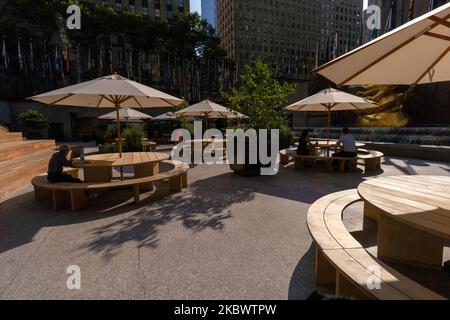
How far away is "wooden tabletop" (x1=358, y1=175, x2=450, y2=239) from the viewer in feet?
7.54

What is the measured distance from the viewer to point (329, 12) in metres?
105

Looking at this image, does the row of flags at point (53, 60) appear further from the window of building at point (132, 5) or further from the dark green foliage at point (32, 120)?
the window of building at point (132, 5)

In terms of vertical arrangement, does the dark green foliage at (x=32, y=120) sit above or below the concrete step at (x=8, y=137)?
above

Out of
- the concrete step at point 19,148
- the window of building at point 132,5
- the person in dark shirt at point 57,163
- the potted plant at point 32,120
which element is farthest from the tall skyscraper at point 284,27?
the person in dark shirt at point 57,163

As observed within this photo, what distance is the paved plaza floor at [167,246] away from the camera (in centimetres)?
290

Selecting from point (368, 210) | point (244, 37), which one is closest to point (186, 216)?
point (368, 210)

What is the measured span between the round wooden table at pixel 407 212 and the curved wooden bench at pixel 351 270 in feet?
1.62

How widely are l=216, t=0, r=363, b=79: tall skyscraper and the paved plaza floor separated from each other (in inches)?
3168

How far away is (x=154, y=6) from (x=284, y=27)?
55.8 m

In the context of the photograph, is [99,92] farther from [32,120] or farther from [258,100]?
[32,120]

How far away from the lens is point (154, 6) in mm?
58031

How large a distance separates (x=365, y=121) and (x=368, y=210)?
19.6m

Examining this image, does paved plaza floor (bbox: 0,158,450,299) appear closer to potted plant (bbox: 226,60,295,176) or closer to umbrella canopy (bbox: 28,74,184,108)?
umbrella canopy (bbox: 28,74,184,108)

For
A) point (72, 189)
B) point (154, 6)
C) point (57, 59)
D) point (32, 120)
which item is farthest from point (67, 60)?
point (72, 189)
